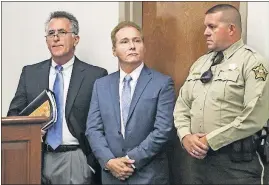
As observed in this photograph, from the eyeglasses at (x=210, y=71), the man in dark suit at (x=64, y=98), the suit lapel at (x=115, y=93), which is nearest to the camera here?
the eyeglasses at (x=210, y=71)

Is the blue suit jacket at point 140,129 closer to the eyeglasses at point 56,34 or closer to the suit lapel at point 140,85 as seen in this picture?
the suit lapel at point 140,85

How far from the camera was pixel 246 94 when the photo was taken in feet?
8.02

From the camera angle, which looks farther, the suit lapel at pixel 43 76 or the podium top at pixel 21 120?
the suit lapel at pixel 43 76

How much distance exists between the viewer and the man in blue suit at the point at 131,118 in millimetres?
2695

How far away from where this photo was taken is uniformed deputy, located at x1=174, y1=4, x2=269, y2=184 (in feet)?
7.98

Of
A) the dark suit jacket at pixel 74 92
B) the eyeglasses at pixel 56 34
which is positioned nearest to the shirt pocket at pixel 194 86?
the dark suit jacket at pixel 74 92

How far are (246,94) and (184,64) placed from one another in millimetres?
900

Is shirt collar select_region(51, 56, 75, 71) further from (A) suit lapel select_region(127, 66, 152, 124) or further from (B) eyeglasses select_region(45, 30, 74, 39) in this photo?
(A) suit lapel select_region(127, 66, 152, 124)

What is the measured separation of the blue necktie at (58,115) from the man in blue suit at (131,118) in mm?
203

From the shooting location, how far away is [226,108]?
2.48 m

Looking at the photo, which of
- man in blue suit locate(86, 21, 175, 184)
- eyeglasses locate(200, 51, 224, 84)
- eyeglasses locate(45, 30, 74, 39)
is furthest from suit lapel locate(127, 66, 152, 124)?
eyeglasses locate(45, 30, 74, 39)

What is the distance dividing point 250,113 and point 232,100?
0.12 metres

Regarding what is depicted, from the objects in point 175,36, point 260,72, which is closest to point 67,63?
point 175,36

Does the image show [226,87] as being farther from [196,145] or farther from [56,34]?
[56,34]
